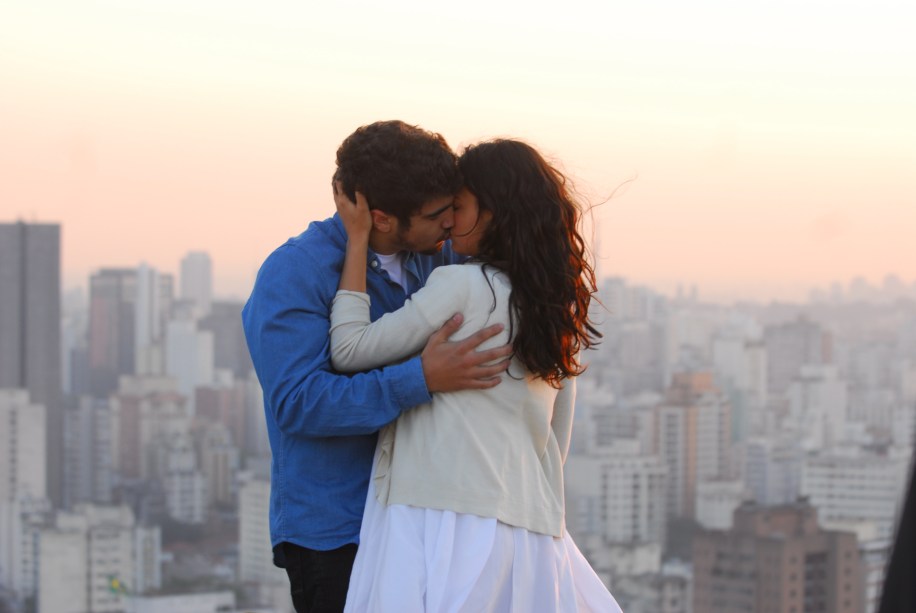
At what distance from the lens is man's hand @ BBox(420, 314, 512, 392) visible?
0.94 m

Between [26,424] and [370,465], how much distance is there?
2451 centimetres

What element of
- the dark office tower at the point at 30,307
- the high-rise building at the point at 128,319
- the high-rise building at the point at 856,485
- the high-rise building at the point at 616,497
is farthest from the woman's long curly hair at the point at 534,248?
the high-rise building at the point at 128,319

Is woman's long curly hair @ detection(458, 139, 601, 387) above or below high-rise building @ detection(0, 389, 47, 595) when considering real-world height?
above

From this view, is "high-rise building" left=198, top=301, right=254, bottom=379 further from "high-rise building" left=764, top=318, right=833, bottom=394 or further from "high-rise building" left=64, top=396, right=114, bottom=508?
"high-rise building" left=764, top=318, right=833, bottom=394

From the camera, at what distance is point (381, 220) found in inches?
39.0

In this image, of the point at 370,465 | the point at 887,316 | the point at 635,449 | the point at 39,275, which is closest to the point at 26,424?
the point at 39,275

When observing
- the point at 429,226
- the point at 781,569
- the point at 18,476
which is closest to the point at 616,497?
the point at 781,569

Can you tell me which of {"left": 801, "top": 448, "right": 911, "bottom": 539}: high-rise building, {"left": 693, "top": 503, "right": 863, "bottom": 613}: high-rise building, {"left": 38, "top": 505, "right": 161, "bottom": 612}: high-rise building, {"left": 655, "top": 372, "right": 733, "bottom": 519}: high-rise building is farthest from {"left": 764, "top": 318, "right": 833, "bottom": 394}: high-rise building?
{"left": 38, "top": 505, "right": 161, "bottom": 612}: high-rise building

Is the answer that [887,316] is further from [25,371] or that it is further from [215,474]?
[25,371]

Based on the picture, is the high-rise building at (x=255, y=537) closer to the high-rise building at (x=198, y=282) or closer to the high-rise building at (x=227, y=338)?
the high-rise building at (x=227, y=338)

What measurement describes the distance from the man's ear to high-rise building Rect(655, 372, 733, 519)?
21.7m

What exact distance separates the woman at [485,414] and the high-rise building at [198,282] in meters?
28.6

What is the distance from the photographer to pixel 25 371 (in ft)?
87.1

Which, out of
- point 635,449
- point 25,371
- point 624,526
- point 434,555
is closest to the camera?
point 434,555
